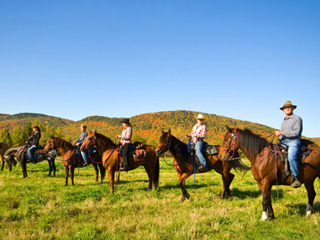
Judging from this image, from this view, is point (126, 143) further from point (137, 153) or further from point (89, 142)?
point (89, 142)

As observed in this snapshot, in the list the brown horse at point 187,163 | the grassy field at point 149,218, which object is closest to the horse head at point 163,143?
the brown horse at point 187,163

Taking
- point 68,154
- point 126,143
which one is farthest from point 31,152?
point 126,143

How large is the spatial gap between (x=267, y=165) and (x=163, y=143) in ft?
12.0

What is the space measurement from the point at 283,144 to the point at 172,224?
3.94m

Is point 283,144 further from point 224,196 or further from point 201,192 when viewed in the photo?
point 201,192

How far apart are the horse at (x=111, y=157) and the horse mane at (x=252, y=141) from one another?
4788 millimetres

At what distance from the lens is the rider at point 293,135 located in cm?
625

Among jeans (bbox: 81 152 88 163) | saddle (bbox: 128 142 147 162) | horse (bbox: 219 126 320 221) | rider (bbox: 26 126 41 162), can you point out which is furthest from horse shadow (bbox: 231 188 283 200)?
rider (bbox: 26 126 41 162)

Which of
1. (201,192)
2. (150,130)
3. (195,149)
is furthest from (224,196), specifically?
(150,130)

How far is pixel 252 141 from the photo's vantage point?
6957 millimetres

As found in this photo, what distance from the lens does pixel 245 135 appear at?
7055 mm

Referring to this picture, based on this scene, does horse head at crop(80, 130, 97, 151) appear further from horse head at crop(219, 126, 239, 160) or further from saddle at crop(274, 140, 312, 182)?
saddle at crop(274, 140, 312, 182)

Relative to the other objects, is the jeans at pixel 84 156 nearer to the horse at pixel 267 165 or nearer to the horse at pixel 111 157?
the horse at pixel 111 157

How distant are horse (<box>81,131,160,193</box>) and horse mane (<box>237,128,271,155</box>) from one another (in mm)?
4788
